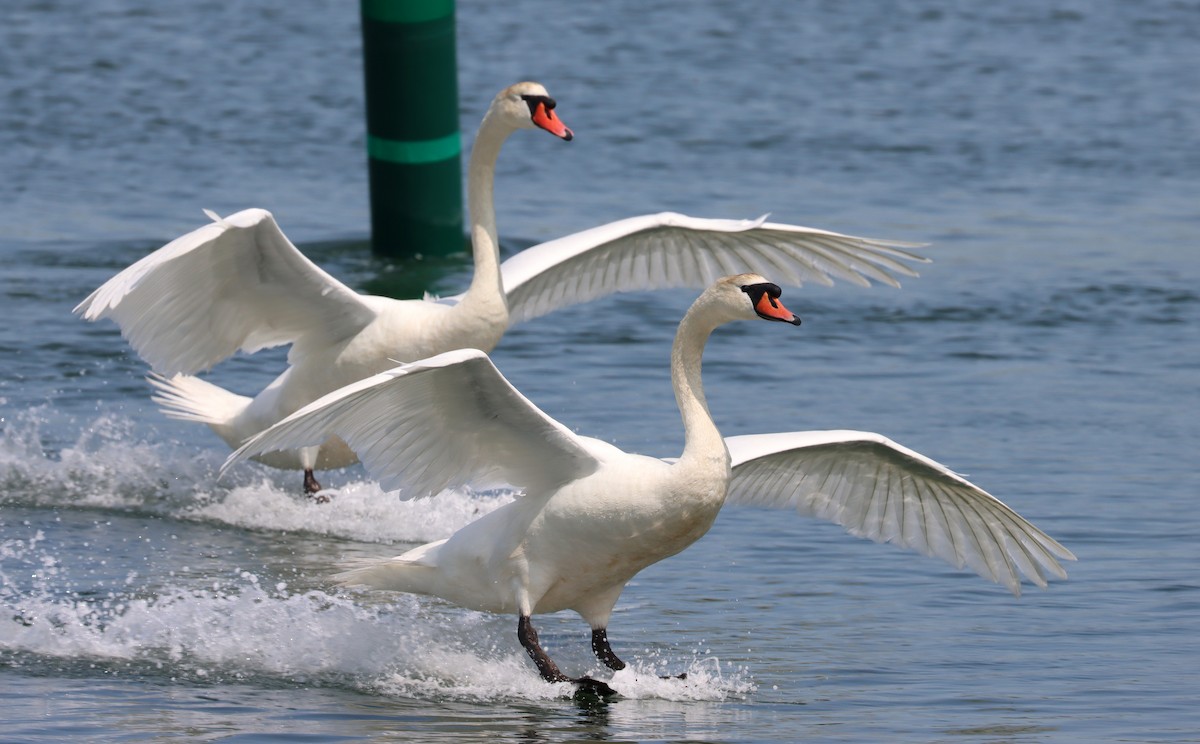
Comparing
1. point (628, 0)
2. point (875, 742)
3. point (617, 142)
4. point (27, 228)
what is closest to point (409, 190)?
point (27, 228)

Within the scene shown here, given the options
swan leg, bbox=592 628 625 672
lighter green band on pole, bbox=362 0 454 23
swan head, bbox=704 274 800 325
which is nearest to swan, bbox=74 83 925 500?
swan leg, bbox=592 628 625 672

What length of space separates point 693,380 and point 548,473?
1.87 feet

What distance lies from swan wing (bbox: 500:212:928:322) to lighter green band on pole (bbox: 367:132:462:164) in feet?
13.0

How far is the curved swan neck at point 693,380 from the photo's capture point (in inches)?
276

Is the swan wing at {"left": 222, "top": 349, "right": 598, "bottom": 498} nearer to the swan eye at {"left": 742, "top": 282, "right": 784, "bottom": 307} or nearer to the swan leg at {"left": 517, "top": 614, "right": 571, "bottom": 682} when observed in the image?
the swan leg at {"left": 517, "top": 614, "right": 571, "bottom": 682}

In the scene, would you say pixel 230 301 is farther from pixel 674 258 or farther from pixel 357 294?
pixel 674 258

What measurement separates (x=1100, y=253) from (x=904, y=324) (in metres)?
2.33

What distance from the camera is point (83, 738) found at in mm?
6559

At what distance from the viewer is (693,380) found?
7.23m

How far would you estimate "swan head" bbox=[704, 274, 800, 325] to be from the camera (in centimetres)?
711

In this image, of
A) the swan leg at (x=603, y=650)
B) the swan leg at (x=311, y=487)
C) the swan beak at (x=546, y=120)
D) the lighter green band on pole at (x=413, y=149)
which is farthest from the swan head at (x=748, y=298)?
the lighter green band on pole at (x=413, y=149)

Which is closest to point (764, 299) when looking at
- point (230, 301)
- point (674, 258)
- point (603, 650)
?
point (603, 650)

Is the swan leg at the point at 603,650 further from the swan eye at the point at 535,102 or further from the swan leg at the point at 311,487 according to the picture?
the swan eye at the point at 535,102

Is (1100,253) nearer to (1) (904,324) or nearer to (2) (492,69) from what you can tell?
(1) (904,324)
